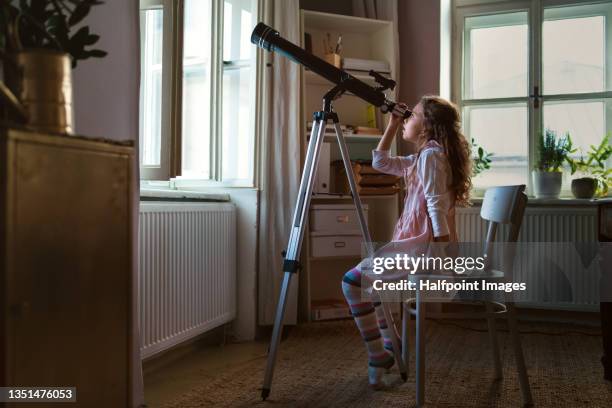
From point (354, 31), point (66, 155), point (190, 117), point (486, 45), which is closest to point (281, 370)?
point (190, 117)

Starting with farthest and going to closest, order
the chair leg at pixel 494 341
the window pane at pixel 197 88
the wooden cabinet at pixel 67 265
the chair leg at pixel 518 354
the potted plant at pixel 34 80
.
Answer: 1. the window pane at pixel 197 88
2. the chair leg at pixel 494 341
3. the chair leg at pixel 518 354
4. the potted plant at pixel 34 80
5. the wooden cabinet at pixel 67 265

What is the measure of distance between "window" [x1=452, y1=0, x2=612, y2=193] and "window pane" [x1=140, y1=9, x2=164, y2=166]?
2.29 meters

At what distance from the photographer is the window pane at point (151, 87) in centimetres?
245

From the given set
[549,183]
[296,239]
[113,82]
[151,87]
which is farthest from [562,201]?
[113,82]

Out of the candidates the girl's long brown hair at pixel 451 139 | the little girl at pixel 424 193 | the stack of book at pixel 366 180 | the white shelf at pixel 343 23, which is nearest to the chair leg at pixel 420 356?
the little girl at pixel 424 193

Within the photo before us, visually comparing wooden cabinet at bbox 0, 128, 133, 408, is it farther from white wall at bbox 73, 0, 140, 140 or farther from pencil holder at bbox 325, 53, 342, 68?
pencil holder at bbox 325, 53, 342, 68

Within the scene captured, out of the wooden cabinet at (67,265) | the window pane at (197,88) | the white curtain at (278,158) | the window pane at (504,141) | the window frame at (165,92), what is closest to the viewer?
the wooden cabinet at (67,265)

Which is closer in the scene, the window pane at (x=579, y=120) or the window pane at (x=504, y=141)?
the window pane at (x=579, y=120)

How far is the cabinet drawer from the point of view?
3.43 meters

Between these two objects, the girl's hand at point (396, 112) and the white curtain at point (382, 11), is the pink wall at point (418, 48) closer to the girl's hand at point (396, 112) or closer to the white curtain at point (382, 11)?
the white curtain at point (382, 11)

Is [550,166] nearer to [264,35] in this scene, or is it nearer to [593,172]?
[593,172]

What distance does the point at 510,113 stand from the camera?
4035 mm

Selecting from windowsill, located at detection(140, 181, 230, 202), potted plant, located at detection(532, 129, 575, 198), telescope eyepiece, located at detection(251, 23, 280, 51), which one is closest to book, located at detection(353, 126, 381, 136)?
windowsill, located at detection(140, 181, 230, 202)

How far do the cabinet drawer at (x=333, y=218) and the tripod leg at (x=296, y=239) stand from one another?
113 centimetres
